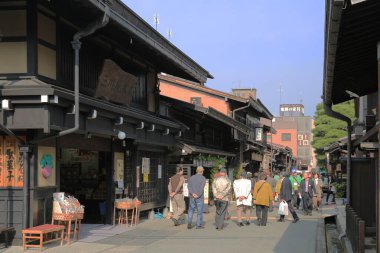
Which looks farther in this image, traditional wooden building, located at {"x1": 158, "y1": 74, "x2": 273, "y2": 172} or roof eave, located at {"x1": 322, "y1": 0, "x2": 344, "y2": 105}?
traditional wooden building, located at {"x1": 158, "y1": 74, "x2": 273, "y2": 172}

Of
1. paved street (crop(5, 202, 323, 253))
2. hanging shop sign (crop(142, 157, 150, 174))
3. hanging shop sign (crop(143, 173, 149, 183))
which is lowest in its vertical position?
paved street (crop(5, 202, 323, 253))

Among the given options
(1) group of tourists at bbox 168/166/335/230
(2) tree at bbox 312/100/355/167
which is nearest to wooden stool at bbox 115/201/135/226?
(1) group of tourists at bbox 168/166/335/230

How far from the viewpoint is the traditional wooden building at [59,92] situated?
380 inches

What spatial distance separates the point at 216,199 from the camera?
14609mm

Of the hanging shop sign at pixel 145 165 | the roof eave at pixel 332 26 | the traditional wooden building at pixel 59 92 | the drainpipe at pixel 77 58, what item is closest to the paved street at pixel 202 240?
the traditional wooden building at pixel 59 92

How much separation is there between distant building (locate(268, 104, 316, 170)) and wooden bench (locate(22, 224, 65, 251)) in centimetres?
9330

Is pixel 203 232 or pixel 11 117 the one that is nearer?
pixel 11 117

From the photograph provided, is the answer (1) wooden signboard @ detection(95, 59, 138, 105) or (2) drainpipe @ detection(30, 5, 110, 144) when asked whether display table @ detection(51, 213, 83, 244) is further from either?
(1) wooden signboard @ detection(95, 59, 138, 105)

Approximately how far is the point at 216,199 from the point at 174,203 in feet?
4.92

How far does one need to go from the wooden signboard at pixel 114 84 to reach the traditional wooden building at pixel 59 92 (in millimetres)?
28

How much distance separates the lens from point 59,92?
938 cm

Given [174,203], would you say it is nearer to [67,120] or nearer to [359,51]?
[67,120]

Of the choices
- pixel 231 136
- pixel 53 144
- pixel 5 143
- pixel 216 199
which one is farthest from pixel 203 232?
pixel 231 136

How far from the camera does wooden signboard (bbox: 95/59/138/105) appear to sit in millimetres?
12680
